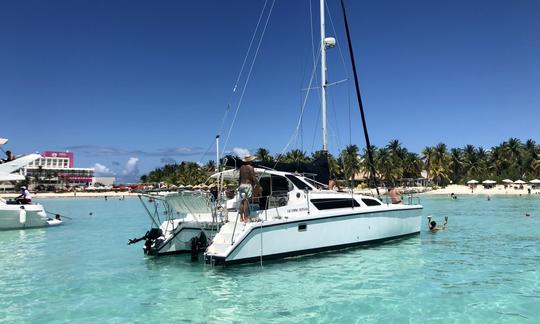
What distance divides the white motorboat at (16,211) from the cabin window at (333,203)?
1900 cm

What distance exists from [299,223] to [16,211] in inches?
773

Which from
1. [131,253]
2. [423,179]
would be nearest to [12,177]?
[131,253]

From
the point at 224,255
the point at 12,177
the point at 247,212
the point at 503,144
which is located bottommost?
the point at 224,255

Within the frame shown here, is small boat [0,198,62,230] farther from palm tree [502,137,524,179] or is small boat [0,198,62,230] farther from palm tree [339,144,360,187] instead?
palm tree [502,137,524,179]

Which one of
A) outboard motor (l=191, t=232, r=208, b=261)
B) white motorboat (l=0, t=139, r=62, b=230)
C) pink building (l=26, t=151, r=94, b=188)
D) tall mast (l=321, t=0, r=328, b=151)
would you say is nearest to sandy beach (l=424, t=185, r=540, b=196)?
tall mast (l=321, t=0, r=328, b=151)

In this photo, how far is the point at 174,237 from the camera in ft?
48.4

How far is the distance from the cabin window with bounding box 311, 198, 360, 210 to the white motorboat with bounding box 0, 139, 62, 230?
19.0 metres

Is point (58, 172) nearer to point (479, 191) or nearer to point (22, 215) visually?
point (479, 191)

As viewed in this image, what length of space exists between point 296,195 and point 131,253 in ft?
22.4

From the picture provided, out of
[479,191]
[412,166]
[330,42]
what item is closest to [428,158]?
[412,166]

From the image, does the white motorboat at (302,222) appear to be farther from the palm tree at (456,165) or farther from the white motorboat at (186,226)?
the palm tree at (456,165)

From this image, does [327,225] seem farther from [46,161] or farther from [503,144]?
[46,161]

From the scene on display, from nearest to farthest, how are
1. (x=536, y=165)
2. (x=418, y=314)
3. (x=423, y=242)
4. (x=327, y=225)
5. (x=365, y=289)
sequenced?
1. (x=418, y=314)
2. (x=365, y=289)
3. (x=327, y=225)
4. (x=423, y=242)
5. (x=536, y=165)

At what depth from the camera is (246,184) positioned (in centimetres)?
1304
